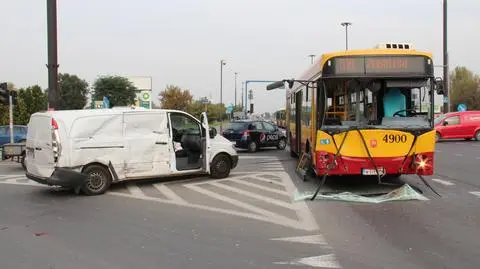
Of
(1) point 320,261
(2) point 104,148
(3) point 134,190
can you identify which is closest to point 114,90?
(3) point 134,190

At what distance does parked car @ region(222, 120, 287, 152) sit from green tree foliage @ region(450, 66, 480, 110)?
184 ft

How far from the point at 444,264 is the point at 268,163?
12276 mm

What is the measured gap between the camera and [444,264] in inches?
233

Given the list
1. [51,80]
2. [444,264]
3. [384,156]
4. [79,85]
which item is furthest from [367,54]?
[79,85]

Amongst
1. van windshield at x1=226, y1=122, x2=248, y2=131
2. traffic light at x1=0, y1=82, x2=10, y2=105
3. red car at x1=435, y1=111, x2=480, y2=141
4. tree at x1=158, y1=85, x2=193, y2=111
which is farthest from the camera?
tree at x1=158, y1=85, x2=193, y2=111

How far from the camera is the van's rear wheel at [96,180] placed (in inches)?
440

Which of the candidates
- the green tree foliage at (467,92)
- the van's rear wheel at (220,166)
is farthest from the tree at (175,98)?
the van's rear wheel at (220,166)

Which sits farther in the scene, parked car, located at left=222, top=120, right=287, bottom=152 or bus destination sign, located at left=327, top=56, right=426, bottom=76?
parked car, located at left=222, top=120, right=287, bottom=152

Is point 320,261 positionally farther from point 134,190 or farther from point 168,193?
point 134,190

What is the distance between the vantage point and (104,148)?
1135cm

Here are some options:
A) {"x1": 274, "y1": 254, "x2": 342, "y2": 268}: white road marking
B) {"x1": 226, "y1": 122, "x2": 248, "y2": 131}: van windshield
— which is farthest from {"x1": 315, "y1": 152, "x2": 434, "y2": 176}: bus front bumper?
{"x1": 226, "y1": 122, "x2": 248, "y2": 131}: van windshield

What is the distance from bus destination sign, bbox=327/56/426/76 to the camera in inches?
429

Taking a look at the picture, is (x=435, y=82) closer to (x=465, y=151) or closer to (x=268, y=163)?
(x=268, y=163)

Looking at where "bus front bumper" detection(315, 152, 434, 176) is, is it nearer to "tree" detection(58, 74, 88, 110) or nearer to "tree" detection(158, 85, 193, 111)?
"tree" detection(158, 85, 193, 111)
